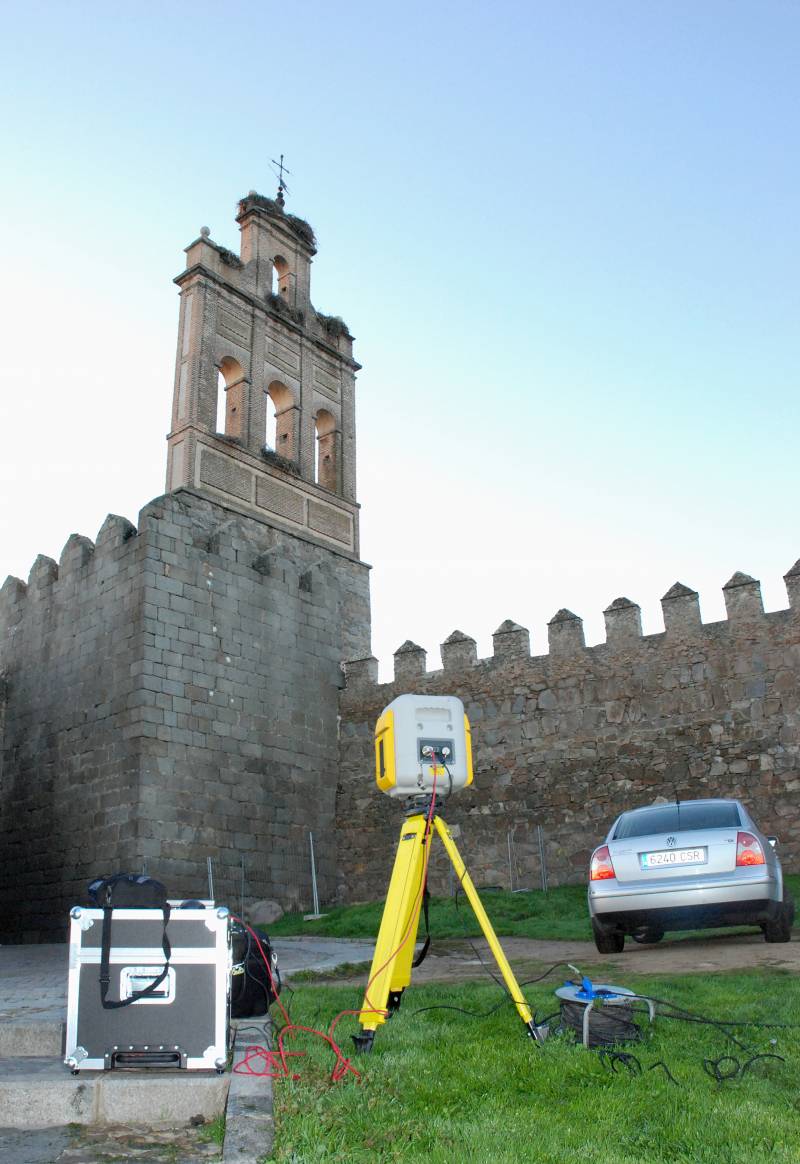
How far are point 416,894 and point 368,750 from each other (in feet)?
39.5

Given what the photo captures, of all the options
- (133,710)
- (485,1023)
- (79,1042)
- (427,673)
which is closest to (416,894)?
(485,1023)

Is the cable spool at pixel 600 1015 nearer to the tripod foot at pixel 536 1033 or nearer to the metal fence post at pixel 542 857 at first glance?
the tripod foot at pixel 536 1033

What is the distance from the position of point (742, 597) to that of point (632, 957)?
743 cm

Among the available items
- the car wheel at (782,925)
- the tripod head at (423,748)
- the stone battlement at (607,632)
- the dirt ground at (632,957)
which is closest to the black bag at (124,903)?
the tripod head at (423,748)

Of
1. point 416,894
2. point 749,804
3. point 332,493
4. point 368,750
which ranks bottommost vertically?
point 416,894

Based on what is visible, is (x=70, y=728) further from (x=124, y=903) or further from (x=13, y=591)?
(x=124, y=903)

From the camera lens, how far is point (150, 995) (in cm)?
448

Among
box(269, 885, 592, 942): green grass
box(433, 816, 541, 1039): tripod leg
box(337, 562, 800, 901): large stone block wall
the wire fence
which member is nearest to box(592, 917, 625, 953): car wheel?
box(269, 885, 592, 942): green grass

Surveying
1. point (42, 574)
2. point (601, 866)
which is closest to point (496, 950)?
point (601, 866)

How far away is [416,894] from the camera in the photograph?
5.02 metres

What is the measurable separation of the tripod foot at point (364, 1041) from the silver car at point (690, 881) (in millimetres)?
3687

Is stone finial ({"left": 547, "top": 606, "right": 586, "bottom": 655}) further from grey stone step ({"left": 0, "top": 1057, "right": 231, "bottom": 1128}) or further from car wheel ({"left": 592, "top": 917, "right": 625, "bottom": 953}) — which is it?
grey stone step ({"left": 0, "top": 1057, "right": 231, "bottom": 1128})

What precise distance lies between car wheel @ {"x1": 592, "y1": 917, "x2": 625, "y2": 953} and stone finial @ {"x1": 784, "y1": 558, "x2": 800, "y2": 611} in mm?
6987

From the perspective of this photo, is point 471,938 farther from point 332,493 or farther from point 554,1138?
point 332,493
